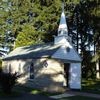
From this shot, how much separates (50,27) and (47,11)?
2924 millimetres

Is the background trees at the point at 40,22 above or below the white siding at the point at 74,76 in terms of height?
above

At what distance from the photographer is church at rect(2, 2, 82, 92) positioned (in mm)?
33281

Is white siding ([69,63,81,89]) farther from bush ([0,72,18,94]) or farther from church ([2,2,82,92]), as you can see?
bush ([0,72,18,94])

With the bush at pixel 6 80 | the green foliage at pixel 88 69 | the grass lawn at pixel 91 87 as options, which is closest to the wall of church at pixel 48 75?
the grass lawn at pixel 91 87

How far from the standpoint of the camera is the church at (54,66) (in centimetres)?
3328

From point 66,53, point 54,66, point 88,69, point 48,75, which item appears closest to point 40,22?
point 88,69

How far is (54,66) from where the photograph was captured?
1315 inches

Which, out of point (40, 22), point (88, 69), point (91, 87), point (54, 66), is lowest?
point (91, 87)

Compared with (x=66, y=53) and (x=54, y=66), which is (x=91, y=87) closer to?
(x=66, y=53)

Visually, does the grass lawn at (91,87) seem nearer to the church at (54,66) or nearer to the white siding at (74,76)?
the white siding at (74,76)

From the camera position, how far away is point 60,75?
3350 cm

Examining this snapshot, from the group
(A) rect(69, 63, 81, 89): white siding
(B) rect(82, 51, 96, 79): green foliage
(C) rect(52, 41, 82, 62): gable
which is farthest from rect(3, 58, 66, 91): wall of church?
(B) rect(82, 51, 96, 79): green foliage

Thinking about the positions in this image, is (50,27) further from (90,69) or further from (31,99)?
(31,99)

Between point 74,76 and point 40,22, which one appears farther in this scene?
point 40,22
